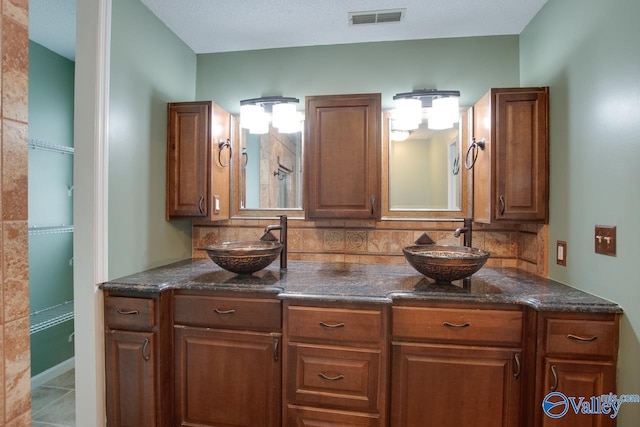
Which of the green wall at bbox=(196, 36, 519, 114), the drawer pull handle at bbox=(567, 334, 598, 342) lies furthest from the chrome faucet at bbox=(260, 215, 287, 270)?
the drawer pull handle at bbox=(567, 334, 598, 342)

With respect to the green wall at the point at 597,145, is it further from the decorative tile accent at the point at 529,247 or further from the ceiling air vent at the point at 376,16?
the ceiling air vent at the point at 376,16

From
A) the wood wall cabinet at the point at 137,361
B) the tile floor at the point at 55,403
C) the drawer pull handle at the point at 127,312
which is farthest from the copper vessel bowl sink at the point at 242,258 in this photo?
the tile floor at the point at 55,403

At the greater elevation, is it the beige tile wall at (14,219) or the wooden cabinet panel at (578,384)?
the beige tile wall at (14,219)

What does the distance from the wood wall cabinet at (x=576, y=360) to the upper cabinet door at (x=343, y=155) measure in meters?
1.02

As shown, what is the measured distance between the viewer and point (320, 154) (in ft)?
6.47

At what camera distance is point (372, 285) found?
1.65 meters

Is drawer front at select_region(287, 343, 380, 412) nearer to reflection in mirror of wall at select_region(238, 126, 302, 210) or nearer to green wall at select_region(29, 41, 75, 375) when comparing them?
reflection in mirror of wall at select_region(238, 126, 302, 210)

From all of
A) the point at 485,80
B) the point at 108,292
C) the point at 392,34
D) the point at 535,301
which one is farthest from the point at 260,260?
the point at 485,80

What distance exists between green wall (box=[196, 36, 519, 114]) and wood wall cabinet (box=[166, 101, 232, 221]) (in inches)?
14.9

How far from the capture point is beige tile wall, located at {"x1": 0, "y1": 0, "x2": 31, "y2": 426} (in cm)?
69

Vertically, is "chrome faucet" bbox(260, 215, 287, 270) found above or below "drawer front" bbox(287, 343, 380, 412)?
above

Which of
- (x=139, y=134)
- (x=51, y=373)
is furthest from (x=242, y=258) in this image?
→ (x=51, y=373)

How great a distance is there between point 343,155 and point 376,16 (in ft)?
2.92

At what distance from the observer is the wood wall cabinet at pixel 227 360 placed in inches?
60.2
